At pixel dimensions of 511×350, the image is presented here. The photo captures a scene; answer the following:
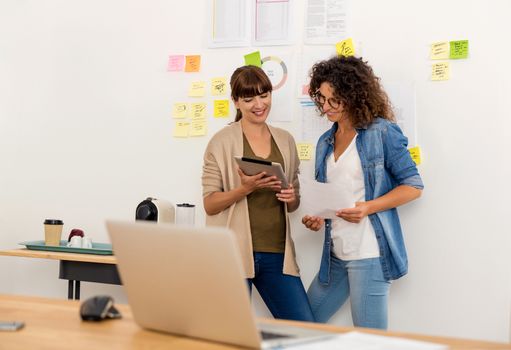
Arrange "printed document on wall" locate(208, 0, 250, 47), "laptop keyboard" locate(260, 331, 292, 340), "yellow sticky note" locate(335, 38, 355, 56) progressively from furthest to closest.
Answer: "printed document on wall" locate(208, 0, 250, 47), "yellow sticky note" locate(335, 38, 355, 56), "laptop keyboard" locate(260, 331, 292, 340)

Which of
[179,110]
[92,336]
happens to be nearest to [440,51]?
[179,110]

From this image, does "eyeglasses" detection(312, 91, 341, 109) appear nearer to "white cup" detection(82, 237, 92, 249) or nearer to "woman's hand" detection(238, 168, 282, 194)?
"woman's hand" detection(238, 168, 282, 194)

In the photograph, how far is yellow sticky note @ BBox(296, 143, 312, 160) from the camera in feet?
11.0

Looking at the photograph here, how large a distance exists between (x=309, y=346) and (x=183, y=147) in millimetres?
2429

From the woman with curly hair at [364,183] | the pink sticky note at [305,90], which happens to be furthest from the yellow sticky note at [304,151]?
the woman with curly hair at [364,183]

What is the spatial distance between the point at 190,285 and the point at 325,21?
2.25 m

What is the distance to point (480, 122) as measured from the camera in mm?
3047

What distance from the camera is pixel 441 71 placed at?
312 cm

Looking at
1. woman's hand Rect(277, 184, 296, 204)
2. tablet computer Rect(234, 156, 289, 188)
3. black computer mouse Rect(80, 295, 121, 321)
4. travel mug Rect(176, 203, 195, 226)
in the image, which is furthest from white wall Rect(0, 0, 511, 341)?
black computer mouse Rect(80, 295, 121, 321)

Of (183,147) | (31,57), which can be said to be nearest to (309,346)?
(183,147)

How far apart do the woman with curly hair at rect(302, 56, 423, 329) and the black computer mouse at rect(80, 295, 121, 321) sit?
1.33m

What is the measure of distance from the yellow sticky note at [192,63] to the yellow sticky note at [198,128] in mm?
274

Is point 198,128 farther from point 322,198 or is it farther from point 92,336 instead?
point 92,336

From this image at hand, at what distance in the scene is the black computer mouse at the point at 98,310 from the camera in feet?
5.29
